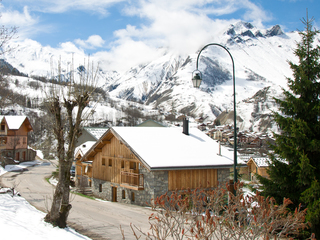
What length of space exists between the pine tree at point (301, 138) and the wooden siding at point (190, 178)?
7.56m

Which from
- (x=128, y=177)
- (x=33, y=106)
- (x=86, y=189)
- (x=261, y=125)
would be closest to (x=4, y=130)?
(x=86, y=189)

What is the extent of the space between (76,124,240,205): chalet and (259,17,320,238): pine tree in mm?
7742

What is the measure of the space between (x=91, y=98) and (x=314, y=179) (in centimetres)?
926

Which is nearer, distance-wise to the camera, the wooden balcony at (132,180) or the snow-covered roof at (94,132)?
the wooden balcony at (132,180)

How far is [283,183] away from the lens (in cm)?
1245

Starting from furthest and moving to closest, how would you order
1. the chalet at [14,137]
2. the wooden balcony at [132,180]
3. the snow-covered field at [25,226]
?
the chalet at [14,137], the wooden balcony at [132,180], the snow-covered field at [25,226]

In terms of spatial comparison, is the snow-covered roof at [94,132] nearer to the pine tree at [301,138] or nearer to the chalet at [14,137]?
the chalet at [14,137]

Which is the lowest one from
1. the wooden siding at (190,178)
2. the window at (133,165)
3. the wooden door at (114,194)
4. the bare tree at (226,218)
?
the wooden door at (114,194)

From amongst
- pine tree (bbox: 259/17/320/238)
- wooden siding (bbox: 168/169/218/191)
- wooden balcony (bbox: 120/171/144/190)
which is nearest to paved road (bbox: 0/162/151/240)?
wooden balcony (bbox: 120/171/144/190)

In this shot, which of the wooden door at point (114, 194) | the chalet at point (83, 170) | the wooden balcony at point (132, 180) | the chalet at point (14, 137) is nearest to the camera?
the wooden balcony at point (132, 180)

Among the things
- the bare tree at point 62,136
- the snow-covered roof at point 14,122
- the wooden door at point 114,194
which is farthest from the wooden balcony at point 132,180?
the snow-covered roof at point 14,122

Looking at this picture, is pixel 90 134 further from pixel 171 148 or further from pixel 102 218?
pixel 102 218

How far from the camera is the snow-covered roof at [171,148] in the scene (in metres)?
20.0

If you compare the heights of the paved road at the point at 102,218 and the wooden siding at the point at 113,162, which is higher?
the wooden siding at the point at 113,162
